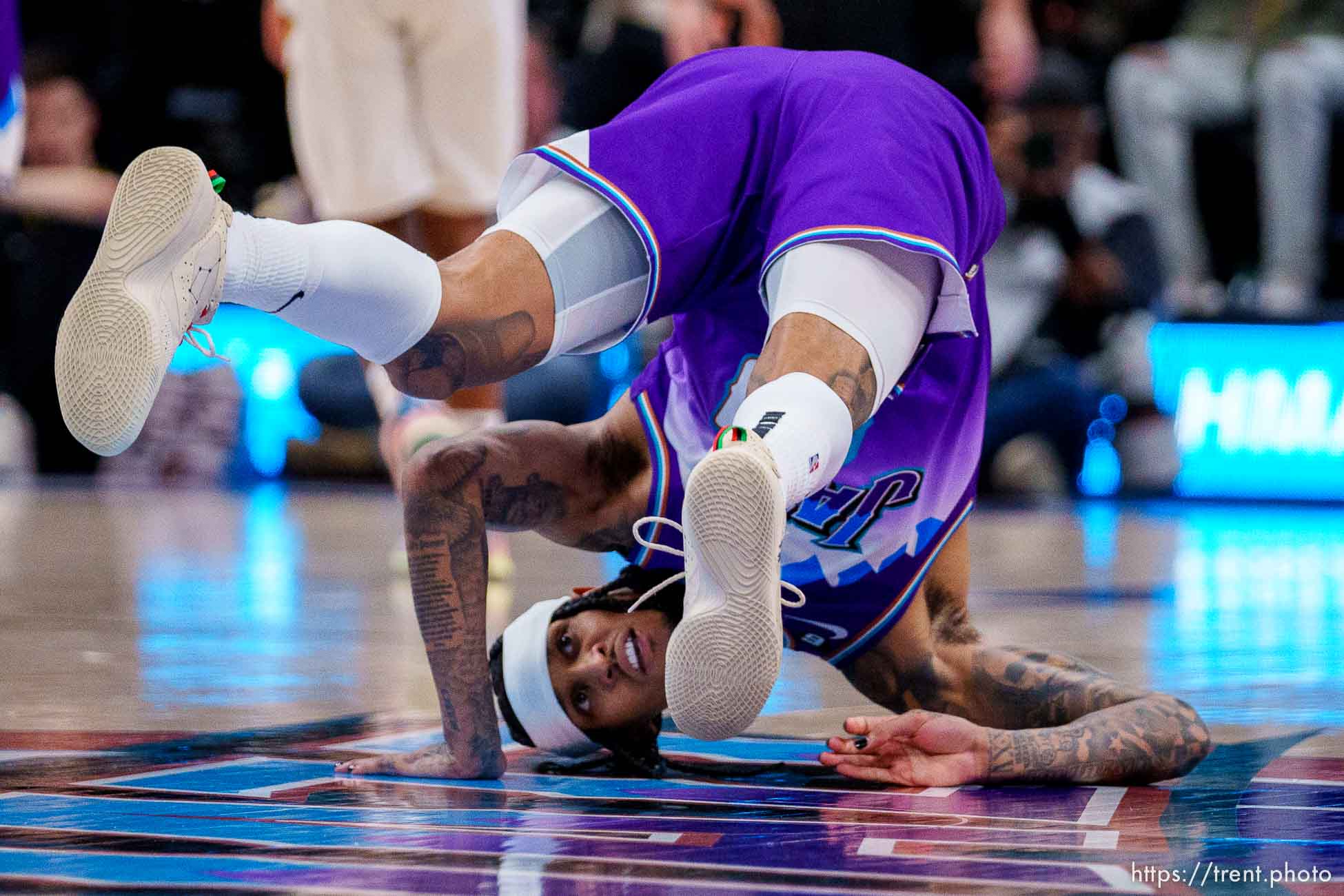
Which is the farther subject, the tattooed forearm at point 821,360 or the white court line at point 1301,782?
the white court line at point 1301,782

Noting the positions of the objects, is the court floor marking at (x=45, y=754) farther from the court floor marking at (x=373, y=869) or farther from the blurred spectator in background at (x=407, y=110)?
the blurred spectator in background at (x=407, y=110)

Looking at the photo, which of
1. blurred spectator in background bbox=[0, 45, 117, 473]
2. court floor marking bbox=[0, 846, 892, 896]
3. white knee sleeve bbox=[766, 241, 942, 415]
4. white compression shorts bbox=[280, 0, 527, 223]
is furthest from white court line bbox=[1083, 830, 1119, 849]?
blurred spectator in background bbox=[0, 45, 117, 473]

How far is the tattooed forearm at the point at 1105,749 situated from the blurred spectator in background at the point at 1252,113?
513cm

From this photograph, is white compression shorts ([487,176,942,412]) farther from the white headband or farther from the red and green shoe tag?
the white headband

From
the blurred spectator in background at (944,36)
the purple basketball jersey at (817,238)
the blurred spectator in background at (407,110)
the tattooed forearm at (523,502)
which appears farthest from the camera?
the blurred spectator in background at (944,36)

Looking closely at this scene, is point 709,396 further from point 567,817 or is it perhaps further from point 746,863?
point 746,863

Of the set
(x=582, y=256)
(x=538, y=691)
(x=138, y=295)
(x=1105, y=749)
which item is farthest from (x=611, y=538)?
(x=138, y=295)

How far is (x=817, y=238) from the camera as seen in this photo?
6.51 feet

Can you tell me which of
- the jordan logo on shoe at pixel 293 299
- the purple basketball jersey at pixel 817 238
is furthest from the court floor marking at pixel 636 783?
the jordan logo on shoe at pixel 293 299

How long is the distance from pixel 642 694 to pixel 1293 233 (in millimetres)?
5857

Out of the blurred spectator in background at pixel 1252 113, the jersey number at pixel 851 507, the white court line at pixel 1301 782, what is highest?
the jersey number at pixel 851 507

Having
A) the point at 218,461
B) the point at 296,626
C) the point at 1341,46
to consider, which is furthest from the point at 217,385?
the point at 1341,46

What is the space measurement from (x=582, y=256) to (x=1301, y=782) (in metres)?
1.02

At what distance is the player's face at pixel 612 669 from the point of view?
217cm
